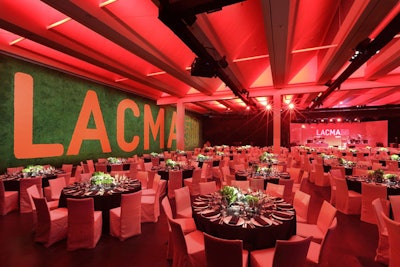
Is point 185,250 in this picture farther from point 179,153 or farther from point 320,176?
point 179,153

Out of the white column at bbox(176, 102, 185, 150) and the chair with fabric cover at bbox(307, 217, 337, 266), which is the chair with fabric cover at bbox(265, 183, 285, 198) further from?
the white column at bbox(176, 102, 185, 150)

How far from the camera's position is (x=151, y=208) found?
4543 mm

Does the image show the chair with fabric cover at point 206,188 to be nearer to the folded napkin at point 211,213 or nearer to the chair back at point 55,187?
the folded napkin at point 211,213

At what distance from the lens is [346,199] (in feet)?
16.5

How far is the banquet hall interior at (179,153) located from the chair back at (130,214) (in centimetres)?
2

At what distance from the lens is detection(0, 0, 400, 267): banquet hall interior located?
9.91 feet

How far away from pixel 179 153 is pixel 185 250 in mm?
9706

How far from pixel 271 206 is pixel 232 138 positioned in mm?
20621

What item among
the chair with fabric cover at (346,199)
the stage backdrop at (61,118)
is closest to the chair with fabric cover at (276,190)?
the chair with fabric cover at (346,199)

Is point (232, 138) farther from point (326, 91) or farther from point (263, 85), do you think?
point (326, 91)

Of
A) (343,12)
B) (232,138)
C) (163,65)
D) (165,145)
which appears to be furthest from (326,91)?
(232,138)

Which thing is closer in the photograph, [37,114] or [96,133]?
[37,114]


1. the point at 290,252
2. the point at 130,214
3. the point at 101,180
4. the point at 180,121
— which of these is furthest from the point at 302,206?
the point at 180,121

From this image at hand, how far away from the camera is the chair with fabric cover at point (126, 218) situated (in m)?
3.71
